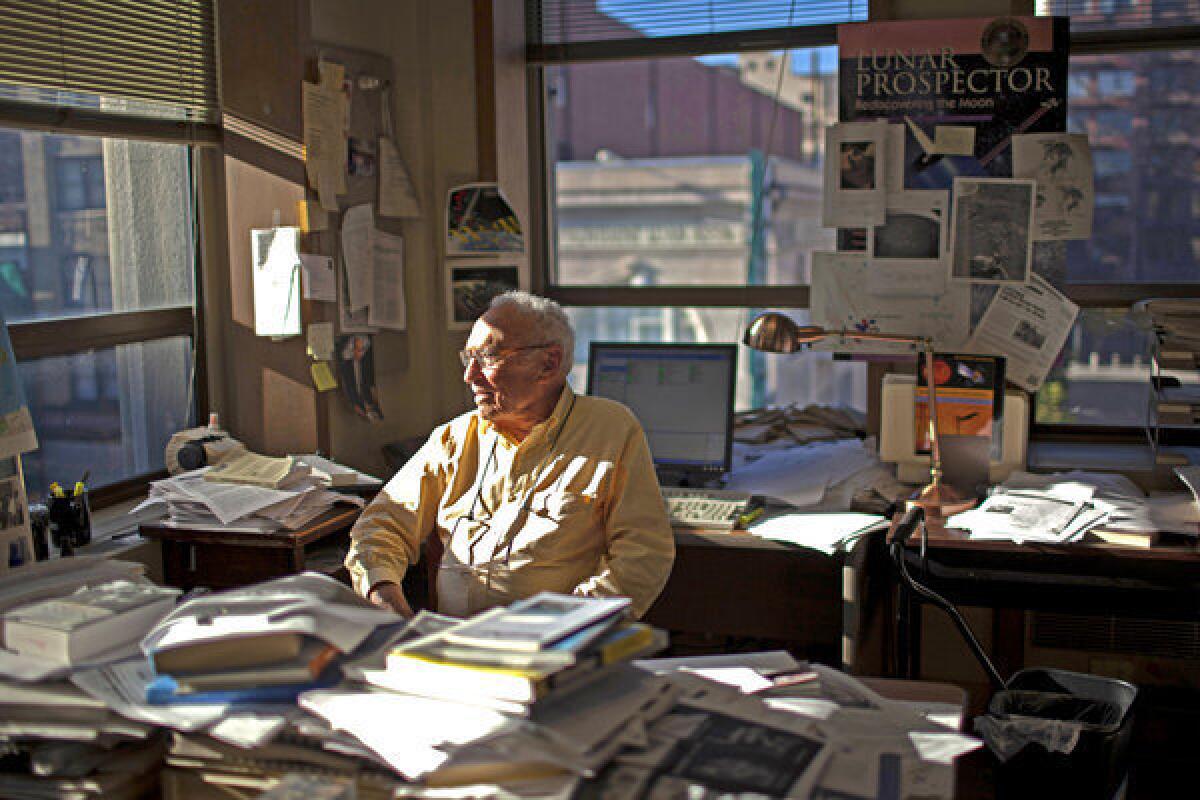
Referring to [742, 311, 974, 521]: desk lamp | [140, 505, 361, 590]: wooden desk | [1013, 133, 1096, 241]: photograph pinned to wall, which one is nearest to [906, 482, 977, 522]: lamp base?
[742, 311, 974, 521]: desk lamp

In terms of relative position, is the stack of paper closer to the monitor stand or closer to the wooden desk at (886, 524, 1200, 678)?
the monitor stand

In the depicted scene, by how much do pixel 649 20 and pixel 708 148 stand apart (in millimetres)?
649

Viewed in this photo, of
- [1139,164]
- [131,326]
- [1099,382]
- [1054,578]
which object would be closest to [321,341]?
[131,326]

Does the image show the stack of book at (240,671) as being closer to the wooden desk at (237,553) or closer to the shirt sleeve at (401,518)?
the shirt sleeve at (401,518)

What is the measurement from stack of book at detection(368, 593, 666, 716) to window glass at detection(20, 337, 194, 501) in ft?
5.62

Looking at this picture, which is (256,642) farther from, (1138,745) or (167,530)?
(1138,745)

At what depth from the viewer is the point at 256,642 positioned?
151 cm

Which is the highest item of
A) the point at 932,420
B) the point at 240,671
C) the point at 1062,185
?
the point at 1062,185

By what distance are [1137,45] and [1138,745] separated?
193cm

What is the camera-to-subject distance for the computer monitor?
3322 millimetres

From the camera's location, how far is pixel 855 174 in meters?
3.46

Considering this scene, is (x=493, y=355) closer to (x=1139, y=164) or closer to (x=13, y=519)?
(x=13, y=519)

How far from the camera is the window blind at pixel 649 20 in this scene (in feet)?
11.8

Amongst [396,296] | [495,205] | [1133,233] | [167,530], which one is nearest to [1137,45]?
[1133,233]
